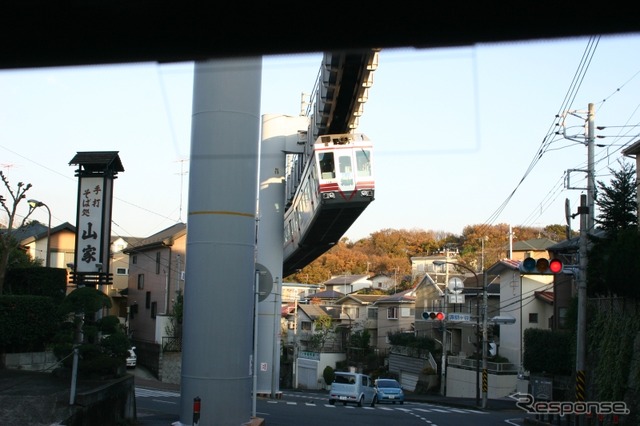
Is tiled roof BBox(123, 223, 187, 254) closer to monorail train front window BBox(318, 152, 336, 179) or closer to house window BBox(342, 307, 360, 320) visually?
monorail train front window BBox(318, 152, 336, 179)

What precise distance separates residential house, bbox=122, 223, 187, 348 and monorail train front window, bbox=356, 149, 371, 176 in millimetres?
19366

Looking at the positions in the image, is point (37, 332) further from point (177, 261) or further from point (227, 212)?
point (177, 261)

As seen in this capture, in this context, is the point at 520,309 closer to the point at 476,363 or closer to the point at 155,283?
the point at 476,363

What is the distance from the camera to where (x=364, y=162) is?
2695 centimetres

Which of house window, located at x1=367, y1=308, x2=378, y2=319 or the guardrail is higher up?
house window, located at x1=367, y1=308, x2=378, y2=319

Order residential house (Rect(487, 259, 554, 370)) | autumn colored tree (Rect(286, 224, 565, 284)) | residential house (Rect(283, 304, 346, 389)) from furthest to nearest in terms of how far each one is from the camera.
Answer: autumn colored tree (Rect(286, 224, 565, 284)) < residential house (Rect(283, 304, 346, 389)) < residential house (Rect(487, 259, 554, 370))

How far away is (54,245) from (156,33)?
150ft

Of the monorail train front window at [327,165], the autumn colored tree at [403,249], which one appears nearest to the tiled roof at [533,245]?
the autumn colored tree at [403,249]

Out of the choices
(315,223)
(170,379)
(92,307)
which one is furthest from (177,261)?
(92,307)

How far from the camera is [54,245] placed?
4797 centimetres

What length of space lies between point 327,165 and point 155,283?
26.0 meters

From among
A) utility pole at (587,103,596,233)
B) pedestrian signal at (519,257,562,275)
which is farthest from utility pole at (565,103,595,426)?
pedestrian signal at (519,257,562,275)

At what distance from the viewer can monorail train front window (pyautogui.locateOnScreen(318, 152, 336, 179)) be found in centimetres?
2631

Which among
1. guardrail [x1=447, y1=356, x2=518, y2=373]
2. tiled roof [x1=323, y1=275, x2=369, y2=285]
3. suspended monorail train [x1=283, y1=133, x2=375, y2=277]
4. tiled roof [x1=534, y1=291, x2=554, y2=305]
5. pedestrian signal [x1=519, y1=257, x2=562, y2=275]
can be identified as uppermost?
suspended monorail train [x1=283, y1=133, x2=375, y2=277]
